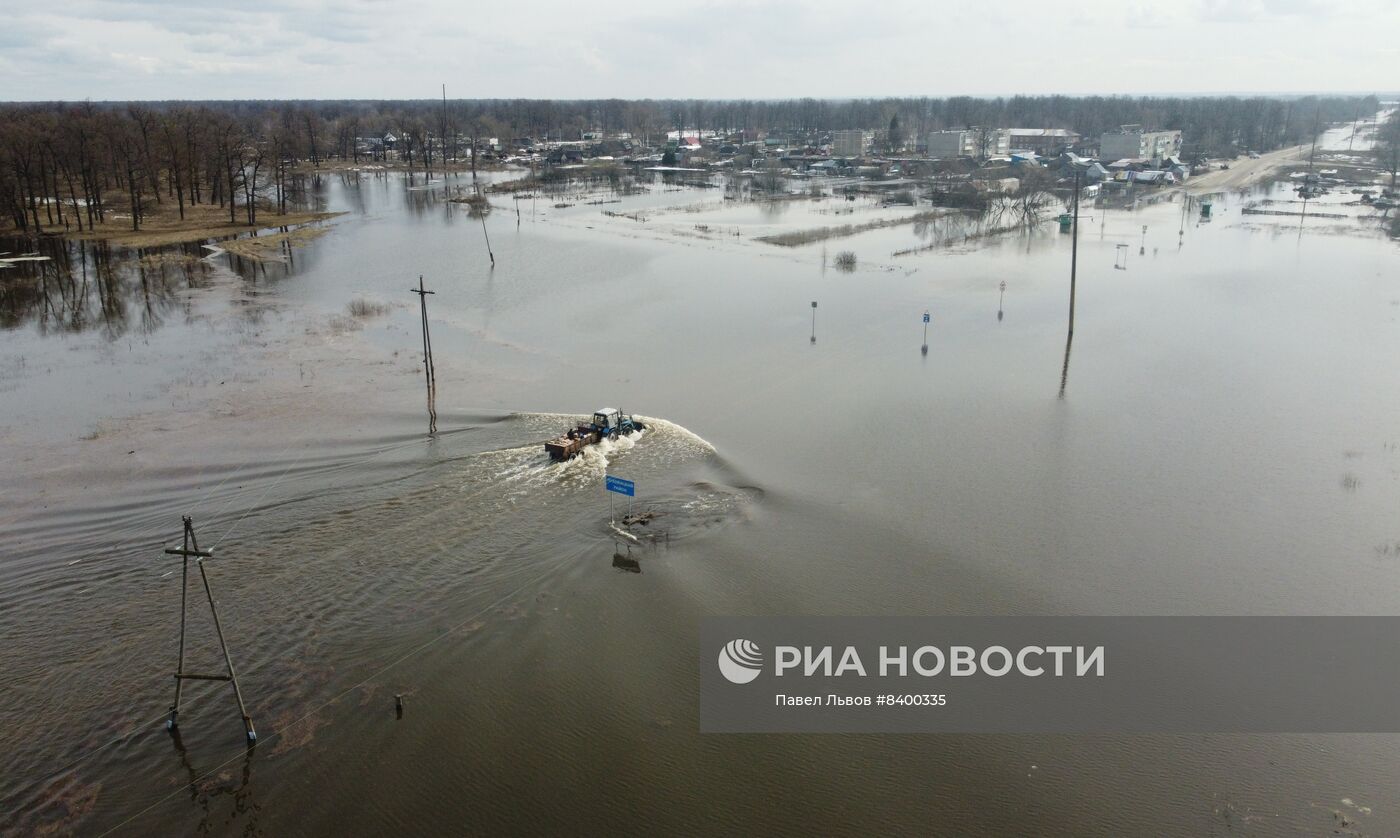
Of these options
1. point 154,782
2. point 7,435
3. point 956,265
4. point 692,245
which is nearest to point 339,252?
point 692,245

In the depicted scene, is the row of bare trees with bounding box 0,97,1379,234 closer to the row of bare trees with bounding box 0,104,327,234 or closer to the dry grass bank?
the row of bare trees with bounding box 0,104,327,234

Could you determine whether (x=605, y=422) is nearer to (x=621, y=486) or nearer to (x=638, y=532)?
(x=638, y=532)

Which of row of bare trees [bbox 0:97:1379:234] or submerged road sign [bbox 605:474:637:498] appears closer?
submerged road sign [bbox 605:474:637:498]

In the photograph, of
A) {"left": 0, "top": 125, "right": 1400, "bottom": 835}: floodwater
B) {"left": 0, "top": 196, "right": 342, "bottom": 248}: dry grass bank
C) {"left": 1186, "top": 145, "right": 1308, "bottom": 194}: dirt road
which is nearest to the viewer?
{"left": 0, "top": 125, "right": 1400, "bottom": 835}: floodwater

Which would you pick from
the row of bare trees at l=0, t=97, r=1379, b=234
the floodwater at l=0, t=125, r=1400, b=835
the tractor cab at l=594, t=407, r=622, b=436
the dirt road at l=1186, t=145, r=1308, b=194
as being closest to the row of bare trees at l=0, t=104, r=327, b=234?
the row of bare trees at l=0, t=97, r=1379, b=234

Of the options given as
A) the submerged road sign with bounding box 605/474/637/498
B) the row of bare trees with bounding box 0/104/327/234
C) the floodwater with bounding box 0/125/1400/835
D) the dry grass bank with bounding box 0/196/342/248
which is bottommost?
the floodwater with bounding box 0/125/1400/835

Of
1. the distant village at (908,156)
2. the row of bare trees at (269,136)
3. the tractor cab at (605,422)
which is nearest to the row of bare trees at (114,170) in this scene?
the row of bare trees at (269,136)

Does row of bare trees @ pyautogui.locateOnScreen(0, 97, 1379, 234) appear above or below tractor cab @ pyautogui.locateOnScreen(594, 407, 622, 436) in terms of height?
above
